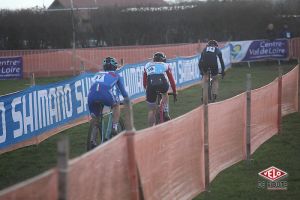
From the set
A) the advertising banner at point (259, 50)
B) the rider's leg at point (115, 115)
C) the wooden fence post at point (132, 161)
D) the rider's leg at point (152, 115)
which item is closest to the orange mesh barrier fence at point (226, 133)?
the rider's leg at point (115, 115)

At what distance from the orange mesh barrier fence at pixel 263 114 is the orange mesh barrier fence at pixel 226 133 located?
0.63 meters

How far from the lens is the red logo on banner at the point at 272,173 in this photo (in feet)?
27.2

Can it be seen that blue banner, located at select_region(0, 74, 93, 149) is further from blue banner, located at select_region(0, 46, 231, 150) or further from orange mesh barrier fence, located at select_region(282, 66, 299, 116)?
orange mesh barrier fence, located at select_region(282, 66, 299, 116)

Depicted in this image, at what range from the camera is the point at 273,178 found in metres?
8.24

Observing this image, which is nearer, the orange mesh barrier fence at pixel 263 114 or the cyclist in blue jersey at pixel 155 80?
the orange mesh barrier fence at pixel 263 114

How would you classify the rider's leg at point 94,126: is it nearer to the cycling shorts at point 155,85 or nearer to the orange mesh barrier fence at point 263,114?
the cycling shorts at point 155,85

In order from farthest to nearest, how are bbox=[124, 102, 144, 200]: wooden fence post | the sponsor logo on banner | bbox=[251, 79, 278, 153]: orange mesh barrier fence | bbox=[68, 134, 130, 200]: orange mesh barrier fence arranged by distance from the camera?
1. bbox=[251, 79, 278, 153]: orange mesh barrier fence
2. the sponsor logo on banner
3. bbox=[124, 102, 144, 200]: wooden fence post
4. bbox=[68, 134, 130, 200]: orange mesh barrier fence

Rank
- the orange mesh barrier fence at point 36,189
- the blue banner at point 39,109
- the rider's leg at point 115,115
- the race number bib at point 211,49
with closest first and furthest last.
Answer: the orange mesh barrier fence at point 36,189, the rider's leg at point 115,115, the blue banner at point 39,109, the race number bib at point 211,49

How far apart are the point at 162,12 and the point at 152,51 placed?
11008 mm

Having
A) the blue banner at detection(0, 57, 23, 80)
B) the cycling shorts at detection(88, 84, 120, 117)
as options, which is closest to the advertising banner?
the blue banner at detection(0, 57, 23, 80)

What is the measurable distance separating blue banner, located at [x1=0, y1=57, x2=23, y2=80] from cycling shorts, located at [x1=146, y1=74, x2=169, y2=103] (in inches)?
792

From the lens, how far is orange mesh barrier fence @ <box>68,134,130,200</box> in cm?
437

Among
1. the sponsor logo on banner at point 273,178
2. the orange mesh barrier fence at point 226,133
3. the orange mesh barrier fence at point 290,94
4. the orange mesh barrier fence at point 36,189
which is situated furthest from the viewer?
the orange mesh barrier fence at point 290,94

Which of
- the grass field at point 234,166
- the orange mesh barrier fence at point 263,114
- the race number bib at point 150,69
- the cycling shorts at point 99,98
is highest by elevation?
the race number bib at point 150,69
